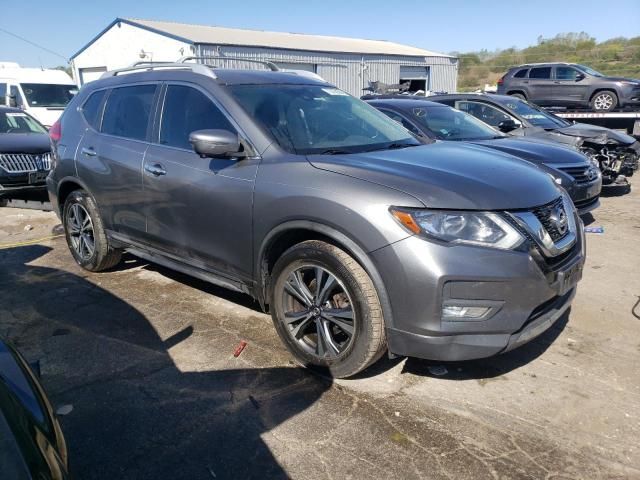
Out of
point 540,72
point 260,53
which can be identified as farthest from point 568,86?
point 260,53

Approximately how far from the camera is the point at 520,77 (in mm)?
16641

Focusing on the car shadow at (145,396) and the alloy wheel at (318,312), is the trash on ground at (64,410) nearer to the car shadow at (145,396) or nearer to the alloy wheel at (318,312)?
the car shadow at (145,396)

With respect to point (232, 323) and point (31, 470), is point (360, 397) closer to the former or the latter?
point (232, 323)

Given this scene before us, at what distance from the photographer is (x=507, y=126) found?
336 inches

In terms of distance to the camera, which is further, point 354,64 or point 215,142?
point 354,64

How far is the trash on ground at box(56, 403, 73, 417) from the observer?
2955 mm

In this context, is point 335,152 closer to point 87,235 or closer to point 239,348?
point 239,348

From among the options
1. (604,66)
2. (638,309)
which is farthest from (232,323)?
(604,66)

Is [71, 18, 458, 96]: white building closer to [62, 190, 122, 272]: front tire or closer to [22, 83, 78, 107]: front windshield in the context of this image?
[22, 83, 78, 107]: front windshield

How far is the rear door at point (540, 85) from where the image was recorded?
1591 cm

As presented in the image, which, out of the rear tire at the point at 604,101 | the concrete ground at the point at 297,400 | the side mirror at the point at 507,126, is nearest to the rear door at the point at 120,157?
the concrete ground at the point at 297,400

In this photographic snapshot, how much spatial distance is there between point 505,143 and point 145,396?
5.44 metres

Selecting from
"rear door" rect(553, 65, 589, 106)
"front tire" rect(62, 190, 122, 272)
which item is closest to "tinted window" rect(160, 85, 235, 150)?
"front tire" rect(62, 190, 122, 272)

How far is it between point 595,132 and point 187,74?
758 cm
